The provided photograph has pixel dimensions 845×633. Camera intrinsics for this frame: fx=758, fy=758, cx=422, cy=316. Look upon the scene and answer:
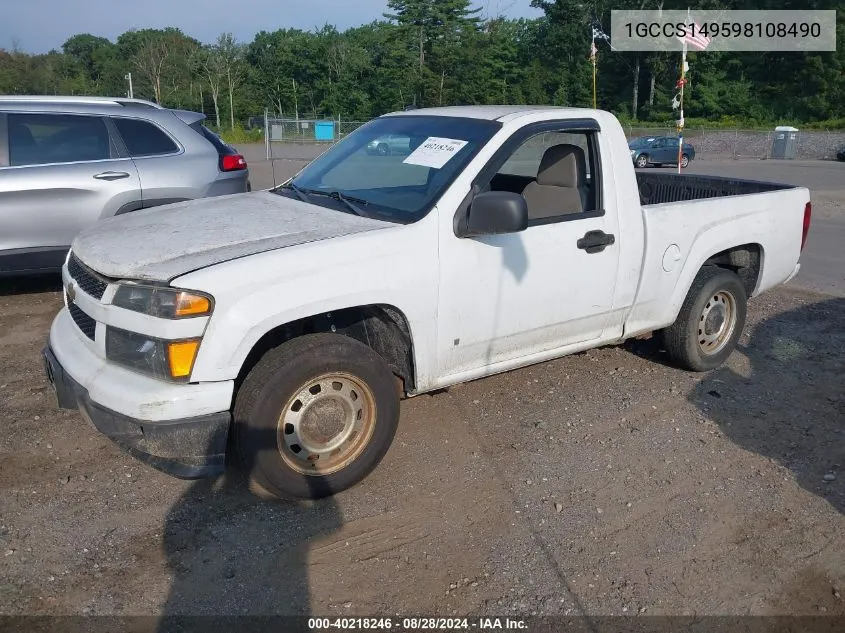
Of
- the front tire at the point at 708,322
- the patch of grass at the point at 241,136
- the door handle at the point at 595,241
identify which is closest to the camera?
the door handle at the point at 595,241

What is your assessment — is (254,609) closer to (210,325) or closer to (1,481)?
(210,325)

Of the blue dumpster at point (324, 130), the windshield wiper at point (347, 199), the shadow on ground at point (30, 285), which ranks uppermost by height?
the blue dumpster at point (324, 130)

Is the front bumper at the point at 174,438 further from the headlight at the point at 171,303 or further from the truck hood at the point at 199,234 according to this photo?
the truck hood at the point at 199,234

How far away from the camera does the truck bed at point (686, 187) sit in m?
6.34

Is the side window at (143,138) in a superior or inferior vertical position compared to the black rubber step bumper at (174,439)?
superior

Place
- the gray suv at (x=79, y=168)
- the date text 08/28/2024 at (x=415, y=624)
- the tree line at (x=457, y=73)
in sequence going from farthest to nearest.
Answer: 1. the tree line at (x=457, y=73)
2. the gray suv at (x=79, y=168)
3. the date text 08/28/2024 at (x=415, y=624)

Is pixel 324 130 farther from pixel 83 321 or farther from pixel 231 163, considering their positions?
pixel 83 321

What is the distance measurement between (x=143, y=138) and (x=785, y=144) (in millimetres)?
38042

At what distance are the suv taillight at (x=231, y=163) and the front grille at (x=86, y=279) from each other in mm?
3647

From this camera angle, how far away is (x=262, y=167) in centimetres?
2347

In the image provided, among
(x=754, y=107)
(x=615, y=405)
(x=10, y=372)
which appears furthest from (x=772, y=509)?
(x=754, y=107)

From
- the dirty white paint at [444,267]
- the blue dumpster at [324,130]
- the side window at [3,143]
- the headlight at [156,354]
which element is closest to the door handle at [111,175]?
the side window at [3,143]

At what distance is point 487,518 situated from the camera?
3.63 m

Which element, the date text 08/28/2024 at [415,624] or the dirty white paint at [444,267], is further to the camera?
the dirty white paint at [444,267]
